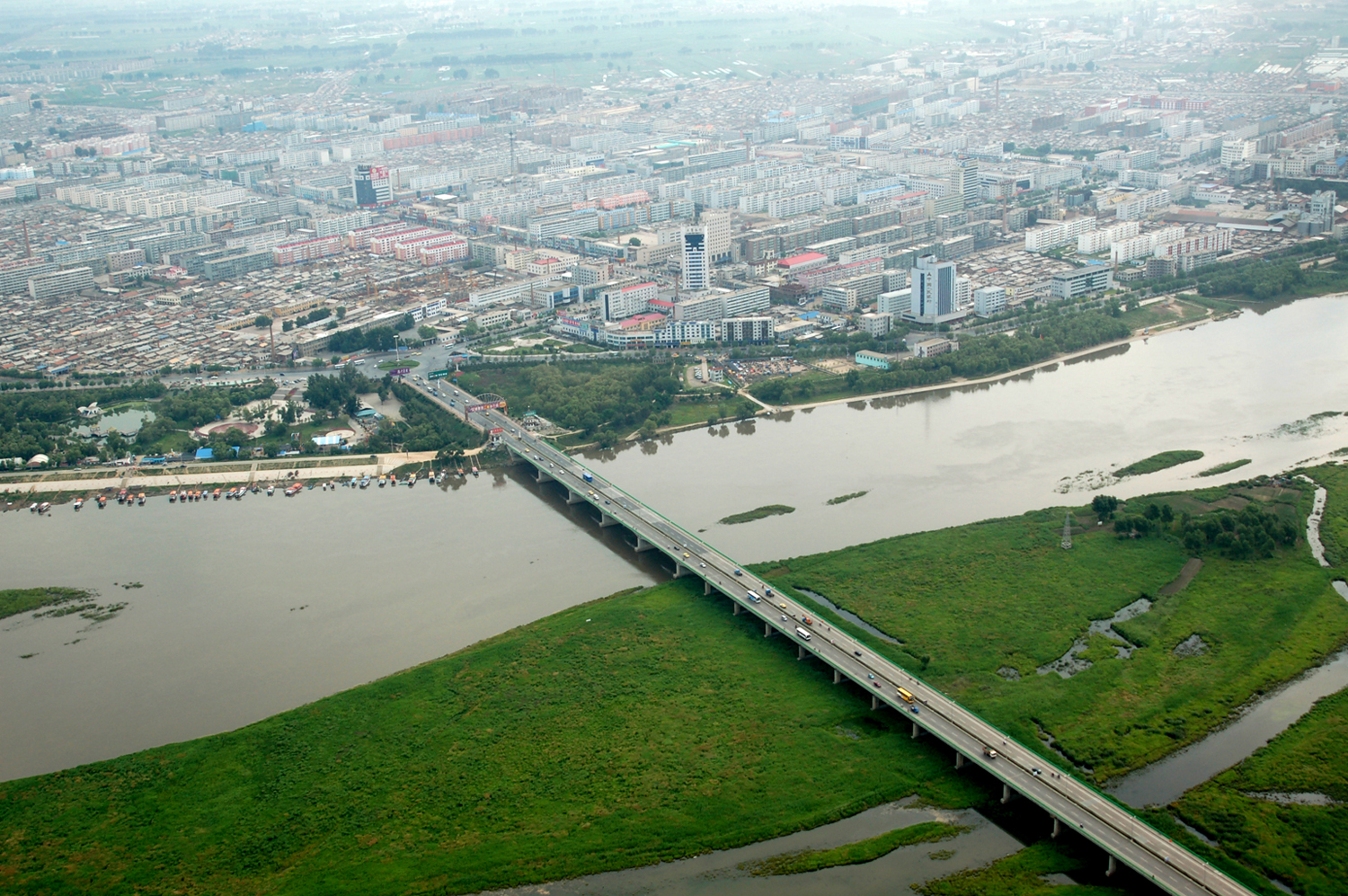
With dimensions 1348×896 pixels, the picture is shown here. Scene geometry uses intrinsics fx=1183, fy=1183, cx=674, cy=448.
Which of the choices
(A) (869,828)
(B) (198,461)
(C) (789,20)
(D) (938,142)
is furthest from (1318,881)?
(C) (789,20)

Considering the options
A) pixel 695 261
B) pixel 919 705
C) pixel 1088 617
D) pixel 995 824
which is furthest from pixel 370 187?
pixel 995 824

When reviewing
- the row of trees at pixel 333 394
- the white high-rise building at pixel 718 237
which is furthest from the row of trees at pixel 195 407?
the white high-rise building at pixel 718 237

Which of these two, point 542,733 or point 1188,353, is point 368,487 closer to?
point 542,733

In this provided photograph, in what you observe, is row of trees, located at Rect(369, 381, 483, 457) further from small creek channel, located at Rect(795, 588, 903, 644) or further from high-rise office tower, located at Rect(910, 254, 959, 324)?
high-rise office tower, located at Rect(910, 254, 959, 324)

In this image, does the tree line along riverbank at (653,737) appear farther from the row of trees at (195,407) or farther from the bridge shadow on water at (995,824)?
the row of trees at (195,407)

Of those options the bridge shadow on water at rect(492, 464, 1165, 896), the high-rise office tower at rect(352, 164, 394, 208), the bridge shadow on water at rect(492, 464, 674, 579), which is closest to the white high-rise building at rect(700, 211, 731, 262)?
the bridge shadow on water at rect(492, 464, 674, 579)

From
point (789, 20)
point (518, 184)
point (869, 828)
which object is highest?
point (789, 20)
